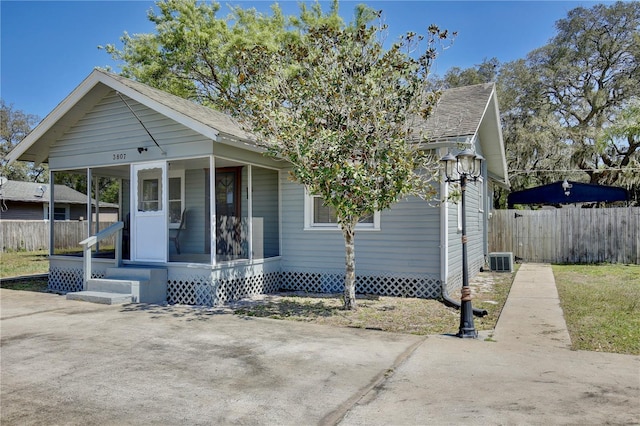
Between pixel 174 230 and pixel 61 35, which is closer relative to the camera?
pixel 174 230

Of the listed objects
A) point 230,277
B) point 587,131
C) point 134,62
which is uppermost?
point 134,62

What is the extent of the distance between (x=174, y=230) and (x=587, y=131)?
71.6 feet

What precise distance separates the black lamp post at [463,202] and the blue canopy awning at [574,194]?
12260 mm

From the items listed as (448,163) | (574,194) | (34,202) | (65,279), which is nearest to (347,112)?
(448,163)

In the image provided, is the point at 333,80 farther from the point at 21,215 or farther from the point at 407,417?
the point at 21,215

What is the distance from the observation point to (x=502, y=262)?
13.5 m

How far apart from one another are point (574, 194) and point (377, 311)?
12.7 m

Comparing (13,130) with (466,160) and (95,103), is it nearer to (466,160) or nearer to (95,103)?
(95,103)

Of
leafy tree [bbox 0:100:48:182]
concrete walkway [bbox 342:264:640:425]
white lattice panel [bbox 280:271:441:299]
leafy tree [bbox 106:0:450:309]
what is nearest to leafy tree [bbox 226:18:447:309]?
leafy tree [bbox 106:0:450:309]

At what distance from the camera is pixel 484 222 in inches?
581

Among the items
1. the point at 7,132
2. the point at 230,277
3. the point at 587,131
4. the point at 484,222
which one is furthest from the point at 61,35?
the point at 7,132

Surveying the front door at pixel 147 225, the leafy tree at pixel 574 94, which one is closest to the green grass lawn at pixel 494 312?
the front door at pixel 147 225

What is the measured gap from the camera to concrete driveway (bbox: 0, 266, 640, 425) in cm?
363

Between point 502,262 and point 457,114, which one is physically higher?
point 457,114
